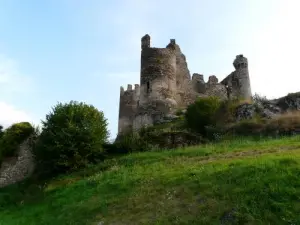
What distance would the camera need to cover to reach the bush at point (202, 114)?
25.6 metres

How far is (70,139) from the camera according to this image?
2305 cm

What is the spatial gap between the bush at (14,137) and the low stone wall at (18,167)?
414mm

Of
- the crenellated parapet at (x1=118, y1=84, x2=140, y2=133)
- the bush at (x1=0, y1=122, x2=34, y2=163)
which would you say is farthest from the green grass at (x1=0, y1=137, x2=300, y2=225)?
the crenellated parapet at (x1=118, y1=84, x2=140, y2=133)

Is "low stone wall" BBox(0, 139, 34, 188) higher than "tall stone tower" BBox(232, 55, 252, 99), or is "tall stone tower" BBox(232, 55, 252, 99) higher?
"tall stone tower" BBox(232, 55, 252, 99)

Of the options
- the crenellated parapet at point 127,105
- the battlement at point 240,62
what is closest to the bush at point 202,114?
the battlement at point 240,62

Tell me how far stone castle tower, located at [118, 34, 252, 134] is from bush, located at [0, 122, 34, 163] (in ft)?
26.5

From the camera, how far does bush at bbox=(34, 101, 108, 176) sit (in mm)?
22766

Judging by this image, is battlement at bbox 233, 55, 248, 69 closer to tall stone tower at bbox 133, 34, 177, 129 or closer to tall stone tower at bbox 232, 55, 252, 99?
tall stone tower at bbox 232, 55, 252, 99

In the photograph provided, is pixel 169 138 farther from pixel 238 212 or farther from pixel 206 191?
pixel 238 212

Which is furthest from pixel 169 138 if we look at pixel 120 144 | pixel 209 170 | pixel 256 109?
pixel 209 170

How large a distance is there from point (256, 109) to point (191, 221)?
16.0 metres

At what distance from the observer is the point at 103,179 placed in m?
18.2

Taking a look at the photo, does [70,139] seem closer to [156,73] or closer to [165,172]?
[165,172]

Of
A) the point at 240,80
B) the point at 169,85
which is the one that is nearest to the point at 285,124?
the point at 169,85
